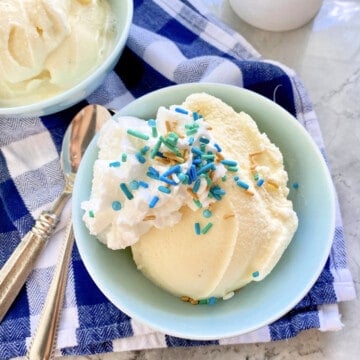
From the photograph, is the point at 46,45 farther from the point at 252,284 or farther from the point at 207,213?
the point at 252,284

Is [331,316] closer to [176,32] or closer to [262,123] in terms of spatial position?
[262,123]

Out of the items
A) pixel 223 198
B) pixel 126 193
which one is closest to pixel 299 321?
pixel 223 198

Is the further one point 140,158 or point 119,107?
point 119,107

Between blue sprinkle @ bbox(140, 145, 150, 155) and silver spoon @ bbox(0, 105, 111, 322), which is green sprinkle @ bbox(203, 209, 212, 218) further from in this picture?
silver spoon @ bbox(0, 105, 111, 322)

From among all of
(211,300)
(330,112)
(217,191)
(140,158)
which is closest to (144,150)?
(140,158)

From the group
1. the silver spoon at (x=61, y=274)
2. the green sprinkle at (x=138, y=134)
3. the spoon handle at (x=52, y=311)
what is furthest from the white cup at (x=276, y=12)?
the spoon handle at (x=52, y=311)

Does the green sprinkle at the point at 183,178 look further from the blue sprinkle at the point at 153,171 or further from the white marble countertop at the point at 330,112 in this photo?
the white marble countertop at the point at 330,112
